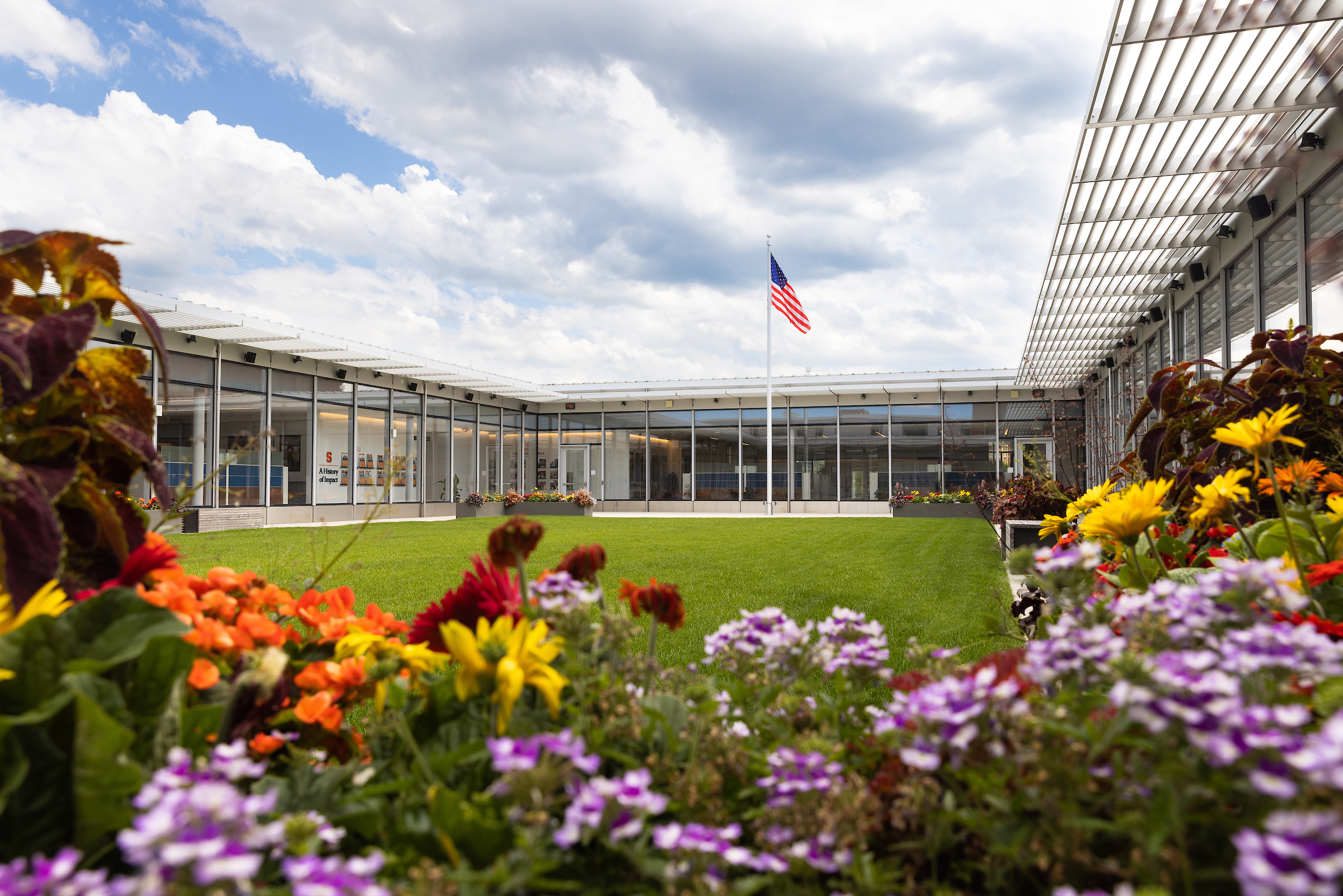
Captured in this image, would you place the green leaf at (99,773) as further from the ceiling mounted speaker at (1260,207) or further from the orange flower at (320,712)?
the ceiling mounted speaker at (1260,207)

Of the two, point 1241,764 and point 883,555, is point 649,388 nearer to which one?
point 883,555

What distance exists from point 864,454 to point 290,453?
16.2 meters

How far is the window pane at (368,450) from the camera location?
18375 mm

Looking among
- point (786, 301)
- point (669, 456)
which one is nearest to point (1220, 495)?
point (786, 301)

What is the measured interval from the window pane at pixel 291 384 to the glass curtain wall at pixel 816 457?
14.2 metres

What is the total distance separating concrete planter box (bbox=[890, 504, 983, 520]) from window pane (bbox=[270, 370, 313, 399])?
48.7 feet

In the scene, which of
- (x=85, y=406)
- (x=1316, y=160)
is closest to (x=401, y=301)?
(x=1316, y=160)

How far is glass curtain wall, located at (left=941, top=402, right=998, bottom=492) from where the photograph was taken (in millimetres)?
22031

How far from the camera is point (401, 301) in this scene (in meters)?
27.4

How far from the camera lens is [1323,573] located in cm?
108

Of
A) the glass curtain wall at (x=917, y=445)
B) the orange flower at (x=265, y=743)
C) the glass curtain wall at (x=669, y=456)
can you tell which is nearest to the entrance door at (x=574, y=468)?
the glass curtain wall at (x=669, y=456)

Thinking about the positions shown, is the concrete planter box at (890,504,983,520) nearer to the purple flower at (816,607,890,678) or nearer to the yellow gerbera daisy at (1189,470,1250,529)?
the yellow gerbera daisy at (1189,470,1250,529)

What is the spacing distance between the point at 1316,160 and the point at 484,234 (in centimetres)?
2162

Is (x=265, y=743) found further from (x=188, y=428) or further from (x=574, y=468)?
(x=574, y=468)
